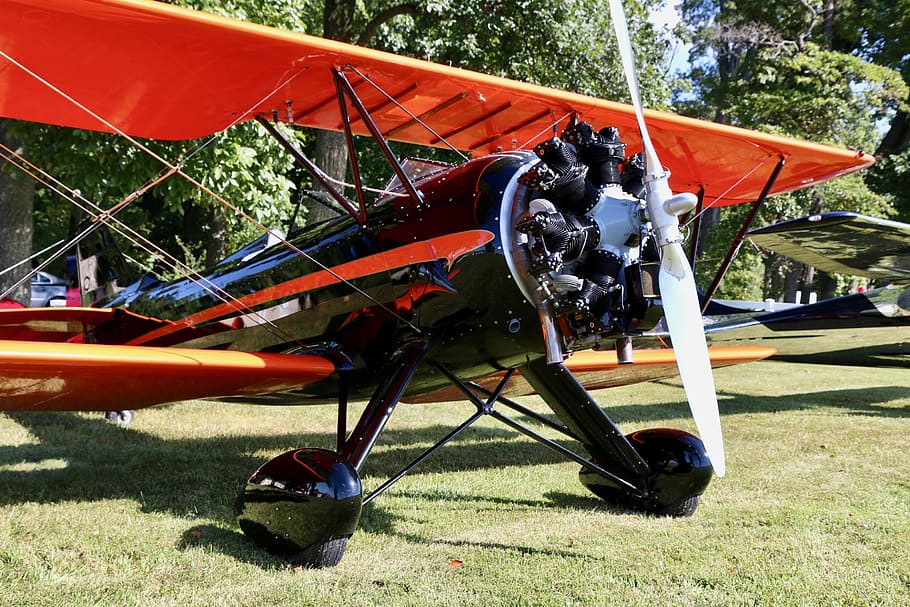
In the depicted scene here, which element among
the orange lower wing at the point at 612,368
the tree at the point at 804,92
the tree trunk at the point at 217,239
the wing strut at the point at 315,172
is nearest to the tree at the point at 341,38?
the tree trunk at the point at 217,239

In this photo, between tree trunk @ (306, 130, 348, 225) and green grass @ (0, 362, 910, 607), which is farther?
tree trunk @ (306, 130, 348, 225)

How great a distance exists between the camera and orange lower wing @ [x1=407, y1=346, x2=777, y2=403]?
233 inches

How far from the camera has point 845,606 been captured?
3154 millimetres

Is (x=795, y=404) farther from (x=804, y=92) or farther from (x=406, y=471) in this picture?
(x=804, y=92)

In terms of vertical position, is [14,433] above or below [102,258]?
below

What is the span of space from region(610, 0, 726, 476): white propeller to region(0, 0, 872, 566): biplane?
0.04 ft

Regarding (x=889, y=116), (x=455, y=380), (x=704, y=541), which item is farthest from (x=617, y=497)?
(x=889, y=116)

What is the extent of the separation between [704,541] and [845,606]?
3.38ft

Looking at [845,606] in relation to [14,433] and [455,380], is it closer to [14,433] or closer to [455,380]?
[455,380]

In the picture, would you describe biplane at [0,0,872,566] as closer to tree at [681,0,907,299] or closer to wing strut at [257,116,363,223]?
wing strut at [257,116,363,223]

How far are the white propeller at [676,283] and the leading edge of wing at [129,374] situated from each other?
200cm

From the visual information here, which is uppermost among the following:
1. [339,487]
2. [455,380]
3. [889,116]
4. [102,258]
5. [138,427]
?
[889,116]

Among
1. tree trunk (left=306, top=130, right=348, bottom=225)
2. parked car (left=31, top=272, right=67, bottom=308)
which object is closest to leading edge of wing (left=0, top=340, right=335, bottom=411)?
tree trunk (left=306, top=130, right=348, bottom=225)

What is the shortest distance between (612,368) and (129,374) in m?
3.76
